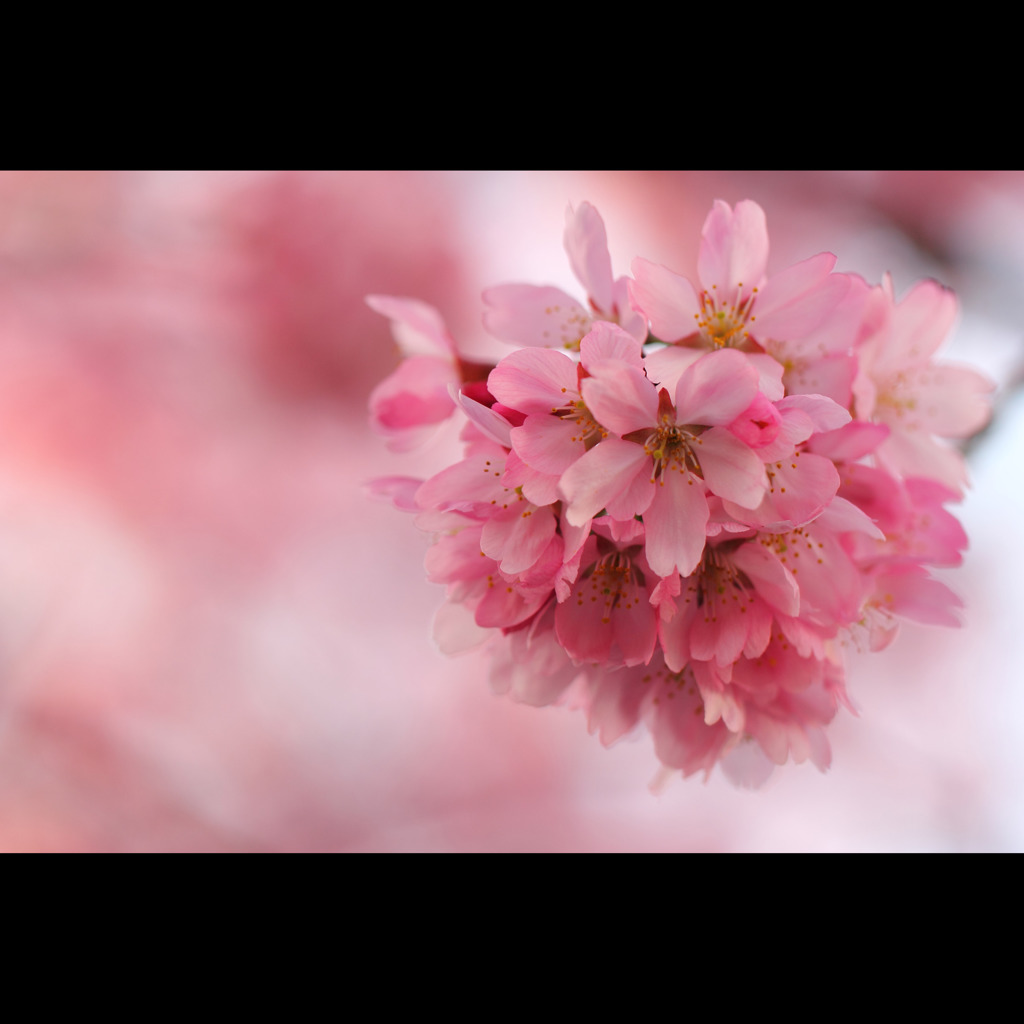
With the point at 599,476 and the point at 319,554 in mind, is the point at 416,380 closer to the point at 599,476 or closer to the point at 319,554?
the point at 599,476

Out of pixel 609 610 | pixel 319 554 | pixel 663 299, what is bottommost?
pixel 609 610

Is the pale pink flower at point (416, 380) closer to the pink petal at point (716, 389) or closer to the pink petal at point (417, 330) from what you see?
the pink petal at point (417, 330)

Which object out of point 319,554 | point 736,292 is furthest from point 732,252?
point 319,554

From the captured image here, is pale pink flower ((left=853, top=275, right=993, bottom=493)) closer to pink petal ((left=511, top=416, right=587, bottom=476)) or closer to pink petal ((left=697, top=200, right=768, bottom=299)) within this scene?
pink petal ((left=697, top=200, right=768, bottom=299))

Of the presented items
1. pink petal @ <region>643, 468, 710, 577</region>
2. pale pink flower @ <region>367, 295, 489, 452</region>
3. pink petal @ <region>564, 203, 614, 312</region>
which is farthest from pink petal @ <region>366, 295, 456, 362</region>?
pink petal @ <region>643, 468, 710, 577</region>

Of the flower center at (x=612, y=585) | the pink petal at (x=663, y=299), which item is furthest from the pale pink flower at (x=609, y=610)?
the pink petal at (x=663, y=299)

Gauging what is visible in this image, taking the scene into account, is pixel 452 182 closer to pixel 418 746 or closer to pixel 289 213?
pixel 289 213

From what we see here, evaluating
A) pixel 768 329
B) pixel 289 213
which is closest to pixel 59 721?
pixel 289 213
